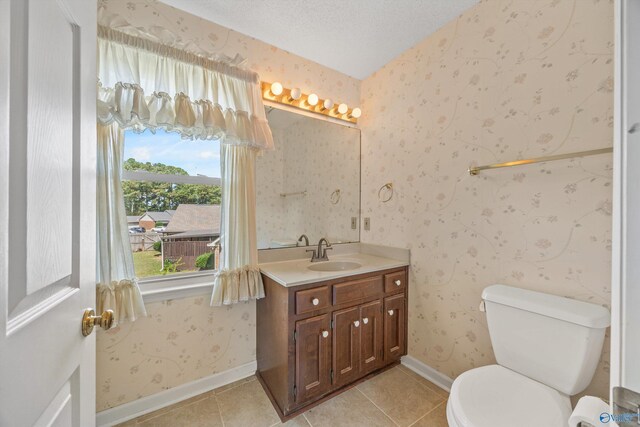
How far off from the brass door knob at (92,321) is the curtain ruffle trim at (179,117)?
1.01 metres

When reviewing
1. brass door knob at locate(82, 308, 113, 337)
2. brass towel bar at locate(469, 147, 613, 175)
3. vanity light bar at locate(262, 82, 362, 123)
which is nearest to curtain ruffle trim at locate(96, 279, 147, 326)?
brass door knob at locate(82, 308, 113, 337)

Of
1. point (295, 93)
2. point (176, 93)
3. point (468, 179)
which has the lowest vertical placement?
point (468, 179)

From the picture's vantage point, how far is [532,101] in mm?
1297

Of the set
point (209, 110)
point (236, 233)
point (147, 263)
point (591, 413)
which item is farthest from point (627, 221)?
point (147, 263)

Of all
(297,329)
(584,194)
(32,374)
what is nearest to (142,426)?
(297,329)

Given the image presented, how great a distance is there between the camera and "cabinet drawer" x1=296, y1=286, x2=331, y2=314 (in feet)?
4.71

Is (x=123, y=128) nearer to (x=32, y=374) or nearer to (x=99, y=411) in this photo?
(x=32, y=374)

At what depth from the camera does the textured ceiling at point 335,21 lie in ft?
4.98

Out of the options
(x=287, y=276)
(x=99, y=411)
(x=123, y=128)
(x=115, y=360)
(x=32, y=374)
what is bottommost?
(x=99, y=411)

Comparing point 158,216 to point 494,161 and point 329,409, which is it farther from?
point 494,161

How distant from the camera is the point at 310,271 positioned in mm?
1653

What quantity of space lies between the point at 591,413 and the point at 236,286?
1.59 m

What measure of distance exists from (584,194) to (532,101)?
53 centimetres

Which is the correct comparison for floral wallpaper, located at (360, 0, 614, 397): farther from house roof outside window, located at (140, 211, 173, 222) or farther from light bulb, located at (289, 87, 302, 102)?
house roof outside window, located at (140, 211, 173, 222)
